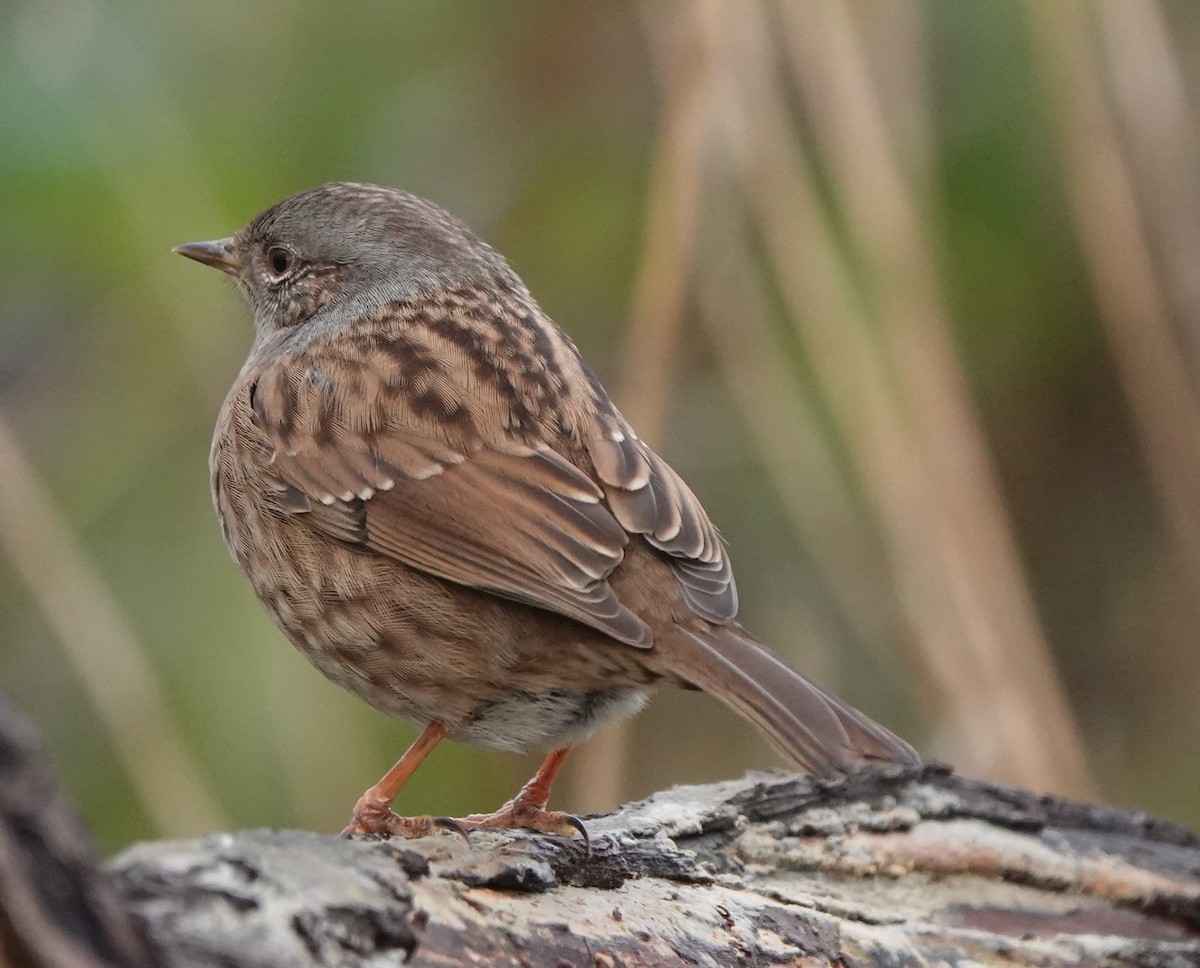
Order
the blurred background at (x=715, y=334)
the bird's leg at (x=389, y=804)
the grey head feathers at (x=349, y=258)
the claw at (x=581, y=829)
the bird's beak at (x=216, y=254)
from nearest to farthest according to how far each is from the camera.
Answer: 1. the claw at (x=581, y=829)
2. the bird's leg at (x=389, y=804)
3. the grey head feathers at (x=349, y=258)
4. the blurred background at (x=715, y=334)
5. the bird's beak at (x=216, y=254)

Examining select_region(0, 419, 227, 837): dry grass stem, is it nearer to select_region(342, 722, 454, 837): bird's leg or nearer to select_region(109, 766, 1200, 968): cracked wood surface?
select_region(342, 722, 454, 837): bird's leg

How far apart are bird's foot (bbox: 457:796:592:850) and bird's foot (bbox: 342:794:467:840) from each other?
66 millimetres

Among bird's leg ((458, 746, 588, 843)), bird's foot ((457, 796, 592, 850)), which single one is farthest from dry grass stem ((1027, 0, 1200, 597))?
bird's foot ((457, 796, 592, 850))

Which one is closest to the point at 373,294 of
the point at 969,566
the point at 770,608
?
the point at 969,566

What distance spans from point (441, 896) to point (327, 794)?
198 centimetres

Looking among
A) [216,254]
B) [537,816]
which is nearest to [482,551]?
[537,816]

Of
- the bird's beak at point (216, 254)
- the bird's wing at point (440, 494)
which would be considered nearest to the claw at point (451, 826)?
the bird's wing at point (440, 494)

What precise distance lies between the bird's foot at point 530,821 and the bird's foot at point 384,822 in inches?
2.6

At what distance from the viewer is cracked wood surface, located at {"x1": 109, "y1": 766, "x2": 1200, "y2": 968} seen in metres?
2.04

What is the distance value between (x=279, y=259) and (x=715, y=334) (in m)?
1.20

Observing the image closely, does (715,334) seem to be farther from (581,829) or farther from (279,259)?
(581,829)

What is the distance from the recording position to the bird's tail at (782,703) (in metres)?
2.79

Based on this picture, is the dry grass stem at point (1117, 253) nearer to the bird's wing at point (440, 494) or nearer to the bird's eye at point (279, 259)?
the bird's wing at point (440, 494)

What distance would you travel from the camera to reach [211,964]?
187 centimetres
